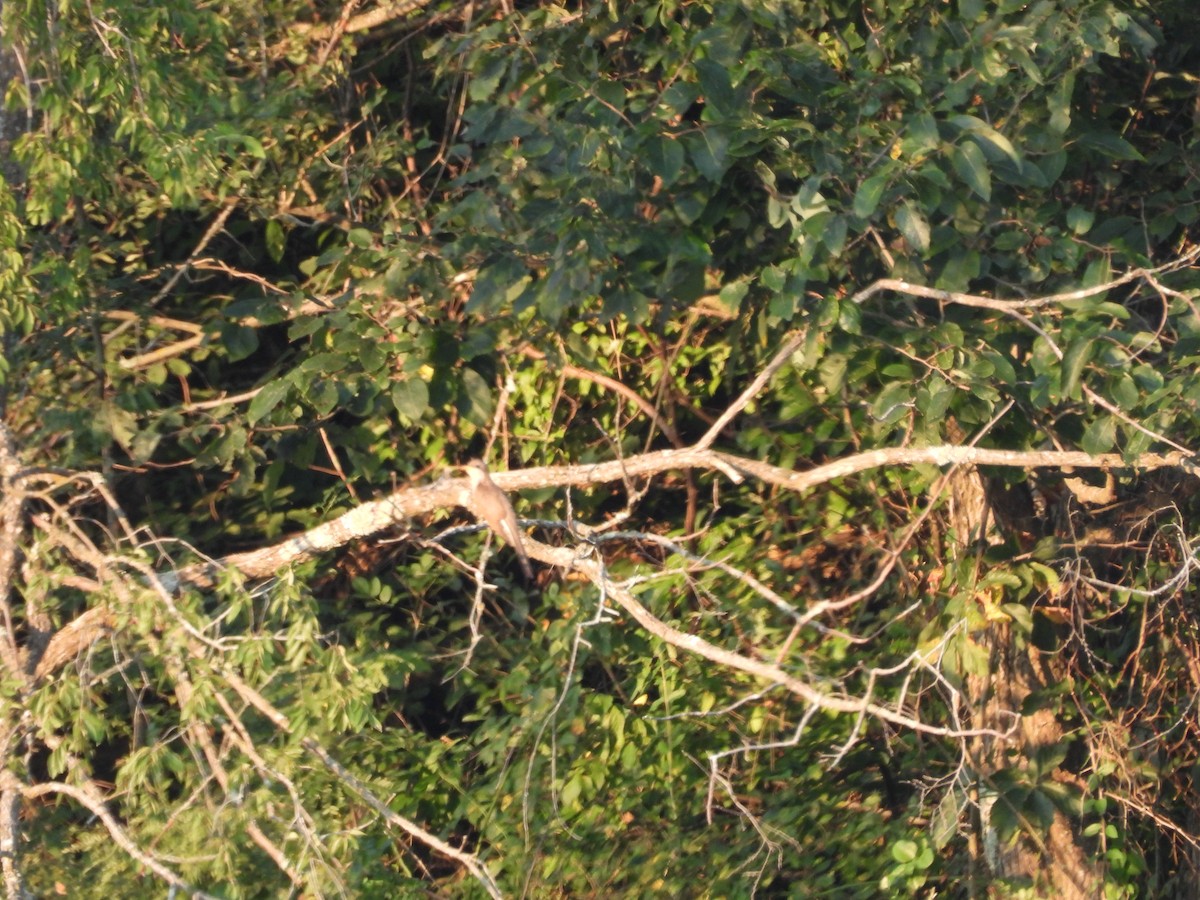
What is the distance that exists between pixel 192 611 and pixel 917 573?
96.8 inches

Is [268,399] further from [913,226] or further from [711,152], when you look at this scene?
[913,226]

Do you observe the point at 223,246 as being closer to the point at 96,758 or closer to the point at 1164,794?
the point at 96,758

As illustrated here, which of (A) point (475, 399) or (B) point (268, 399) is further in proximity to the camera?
(A) point (475, 399)

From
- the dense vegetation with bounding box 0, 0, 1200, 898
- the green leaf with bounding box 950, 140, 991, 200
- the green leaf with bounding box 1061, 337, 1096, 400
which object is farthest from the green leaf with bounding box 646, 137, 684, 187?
the green leaf with bounding box 1061, 337, 1096, 400

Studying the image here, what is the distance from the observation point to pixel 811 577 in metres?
4.93

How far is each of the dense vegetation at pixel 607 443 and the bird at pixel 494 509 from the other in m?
0.09

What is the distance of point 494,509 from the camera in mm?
3375

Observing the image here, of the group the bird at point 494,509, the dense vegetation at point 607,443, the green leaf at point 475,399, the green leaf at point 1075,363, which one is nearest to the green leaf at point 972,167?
the dense vegetation at point 607,443

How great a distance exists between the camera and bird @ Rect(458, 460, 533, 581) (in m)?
3.36

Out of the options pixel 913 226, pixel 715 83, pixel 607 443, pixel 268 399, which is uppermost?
pixel 715 83

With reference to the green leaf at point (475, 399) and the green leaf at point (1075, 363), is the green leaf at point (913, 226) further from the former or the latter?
the green leaf at point (475, 399)

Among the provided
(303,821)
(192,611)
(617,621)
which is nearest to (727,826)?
(617,621)

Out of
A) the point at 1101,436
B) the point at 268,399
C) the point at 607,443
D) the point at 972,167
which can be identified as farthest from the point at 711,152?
the point at 607,443

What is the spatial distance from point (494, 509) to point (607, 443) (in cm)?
162
